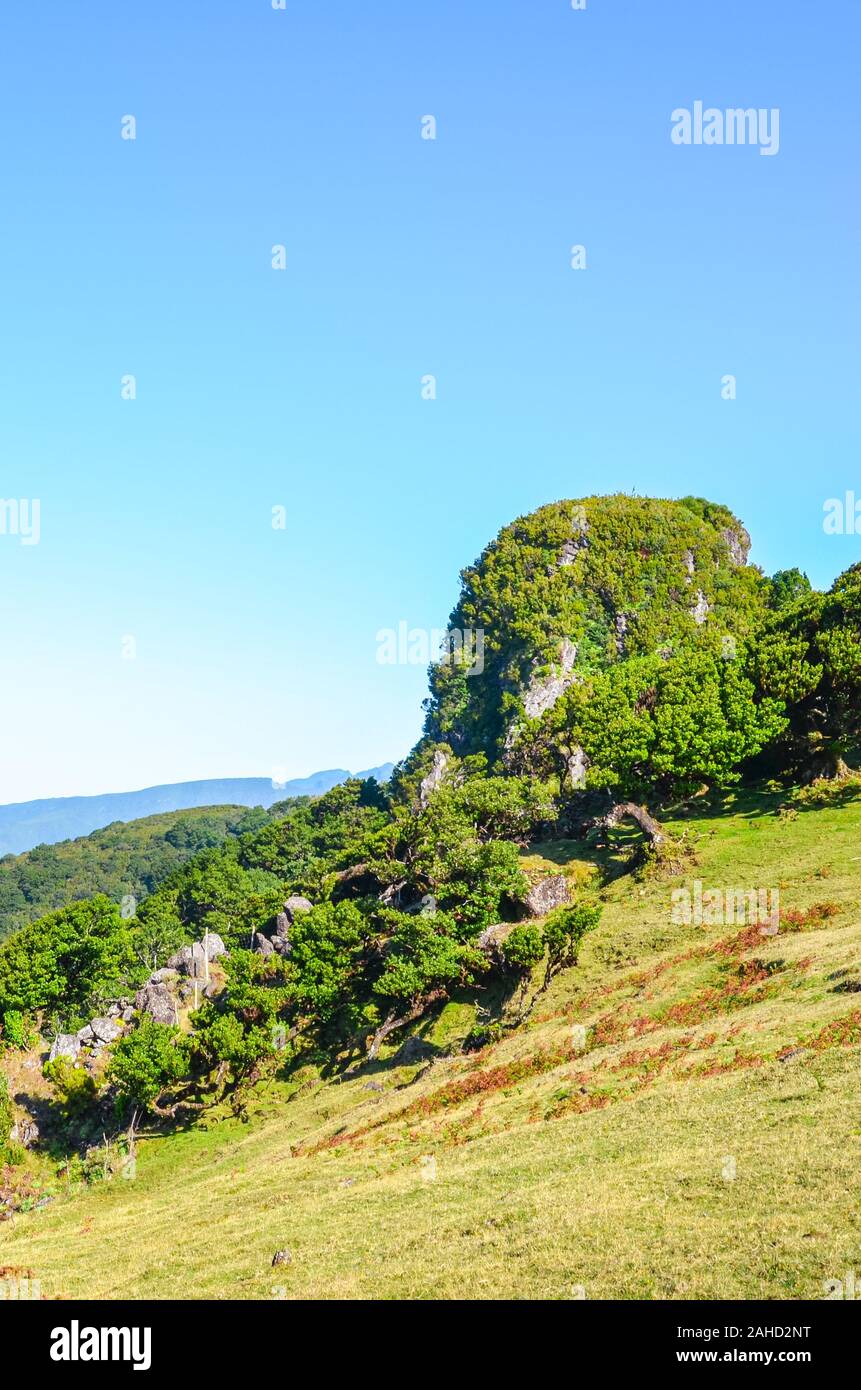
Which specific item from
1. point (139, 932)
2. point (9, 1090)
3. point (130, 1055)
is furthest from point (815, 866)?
point (139, 932)

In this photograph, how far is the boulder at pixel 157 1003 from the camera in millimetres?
84812

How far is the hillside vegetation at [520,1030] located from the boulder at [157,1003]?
1.22 feet

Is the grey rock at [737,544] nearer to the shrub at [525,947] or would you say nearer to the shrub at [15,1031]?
the shrub at [525,947]

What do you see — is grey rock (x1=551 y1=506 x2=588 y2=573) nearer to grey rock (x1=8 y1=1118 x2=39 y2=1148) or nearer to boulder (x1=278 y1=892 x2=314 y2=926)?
boulder (x1=278 y1=892 x2=314 y2=926)

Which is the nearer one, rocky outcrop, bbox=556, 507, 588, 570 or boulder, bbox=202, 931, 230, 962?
boulder, bbox=202, 931, 230, 962

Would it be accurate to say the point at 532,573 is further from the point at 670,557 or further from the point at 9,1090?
the point at 9,1090

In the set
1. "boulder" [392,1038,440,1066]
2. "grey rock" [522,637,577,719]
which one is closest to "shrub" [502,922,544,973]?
"boulder" [392,1038,440,1066]

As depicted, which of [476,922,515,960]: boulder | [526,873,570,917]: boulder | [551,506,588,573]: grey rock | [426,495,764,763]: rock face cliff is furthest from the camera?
[551,506,588,573]: grey rock

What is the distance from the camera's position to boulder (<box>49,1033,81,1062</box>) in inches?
3137

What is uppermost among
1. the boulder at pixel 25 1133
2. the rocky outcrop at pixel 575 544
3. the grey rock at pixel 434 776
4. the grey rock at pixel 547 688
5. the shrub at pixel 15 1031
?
the rocky outcrop at pixel 575 544

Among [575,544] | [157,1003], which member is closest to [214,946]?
[157,1003]

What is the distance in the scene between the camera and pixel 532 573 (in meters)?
151

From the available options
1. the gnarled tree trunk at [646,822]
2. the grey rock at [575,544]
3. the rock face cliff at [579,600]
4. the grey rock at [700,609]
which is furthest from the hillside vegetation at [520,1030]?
the grey rock at [575,544]

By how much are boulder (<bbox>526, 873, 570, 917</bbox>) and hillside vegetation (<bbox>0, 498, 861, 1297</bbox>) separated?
0.34m
